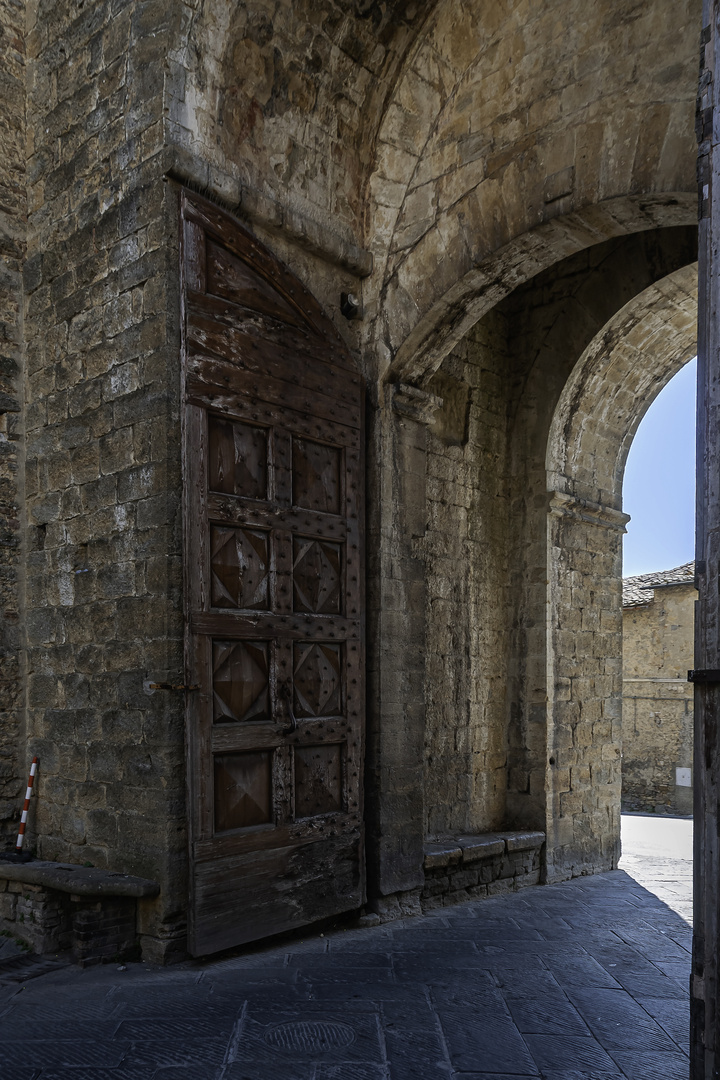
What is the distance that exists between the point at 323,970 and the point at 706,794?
2.29 meters

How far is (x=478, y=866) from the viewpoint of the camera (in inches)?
228

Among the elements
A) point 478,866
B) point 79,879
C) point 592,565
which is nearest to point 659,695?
point 592,565

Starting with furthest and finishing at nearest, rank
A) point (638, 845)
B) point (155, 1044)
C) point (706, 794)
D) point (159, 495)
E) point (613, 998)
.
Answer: point (638, 845)
point (159, 495)
point (613, 998)
point (155, 1044)
point (706, 794)

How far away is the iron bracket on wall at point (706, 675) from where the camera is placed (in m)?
2.50

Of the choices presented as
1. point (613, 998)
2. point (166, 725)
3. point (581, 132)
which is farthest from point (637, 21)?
point (613, 998)

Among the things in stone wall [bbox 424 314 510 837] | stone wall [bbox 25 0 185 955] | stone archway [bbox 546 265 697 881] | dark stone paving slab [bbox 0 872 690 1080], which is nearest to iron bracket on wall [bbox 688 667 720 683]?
dark stone paving slab [bbox 0 872 690 1080]

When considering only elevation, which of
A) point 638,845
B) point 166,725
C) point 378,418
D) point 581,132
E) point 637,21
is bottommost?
point 638,845

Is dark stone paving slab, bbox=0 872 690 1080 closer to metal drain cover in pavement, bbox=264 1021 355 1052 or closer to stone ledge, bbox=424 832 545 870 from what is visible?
metal drain cover in pavement, bbox=264 1021 355 1052

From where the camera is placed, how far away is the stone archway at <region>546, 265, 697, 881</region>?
653 cm

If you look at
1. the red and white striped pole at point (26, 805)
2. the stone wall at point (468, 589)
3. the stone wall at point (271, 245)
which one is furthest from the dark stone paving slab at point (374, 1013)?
the stone wall at point (468, 589)

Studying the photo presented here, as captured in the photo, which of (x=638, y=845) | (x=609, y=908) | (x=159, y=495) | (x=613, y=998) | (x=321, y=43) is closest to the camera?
(x=613, y=998)

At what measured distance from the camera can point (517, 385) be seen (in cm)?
696

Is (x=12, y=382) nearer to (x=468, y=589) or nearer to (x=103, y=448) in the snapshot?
(x=103, y=448)

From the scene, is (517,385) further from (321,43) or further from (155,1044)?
(155,1044)
